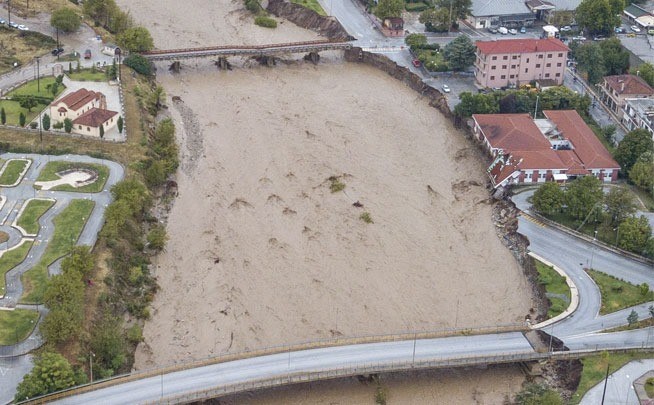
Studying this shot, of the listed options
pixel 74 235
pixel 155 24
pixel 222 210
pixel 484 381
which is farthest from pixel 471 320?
pixel 155 24

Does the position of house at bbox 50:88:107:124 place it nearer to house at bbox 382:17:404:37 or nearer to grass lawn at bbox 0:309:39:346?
grass lawn at bbox 0:309:39:346

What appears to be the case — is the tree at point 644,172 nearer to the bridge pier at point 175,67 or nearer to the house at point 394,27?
the house at point 394,27

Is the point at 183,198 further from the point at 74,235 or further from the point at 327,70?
the point at 327,70

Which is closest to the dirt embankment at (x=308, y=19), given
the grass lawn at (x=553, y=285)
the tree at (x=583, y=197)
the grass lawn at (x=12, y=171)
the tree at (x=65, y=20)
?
the tree at (x=65, y=20)

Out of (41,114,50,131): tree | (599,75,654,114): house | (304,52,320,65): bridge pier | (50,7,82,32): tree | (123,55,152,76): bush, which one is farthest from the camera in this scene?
(304,52,320,65): bridge pier

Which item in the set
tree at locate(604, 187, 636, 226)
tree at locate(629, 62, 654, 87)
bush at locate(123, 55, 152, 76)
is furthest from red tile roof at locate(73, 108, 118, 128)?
tree at locate(629, 62, 654, 87)

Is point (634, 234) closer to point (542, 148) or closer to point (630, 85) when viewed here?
point (542, 148)

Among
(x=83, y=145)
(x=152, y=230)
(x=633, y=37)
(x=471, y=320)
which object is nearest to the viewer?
(x=471, y=320)
